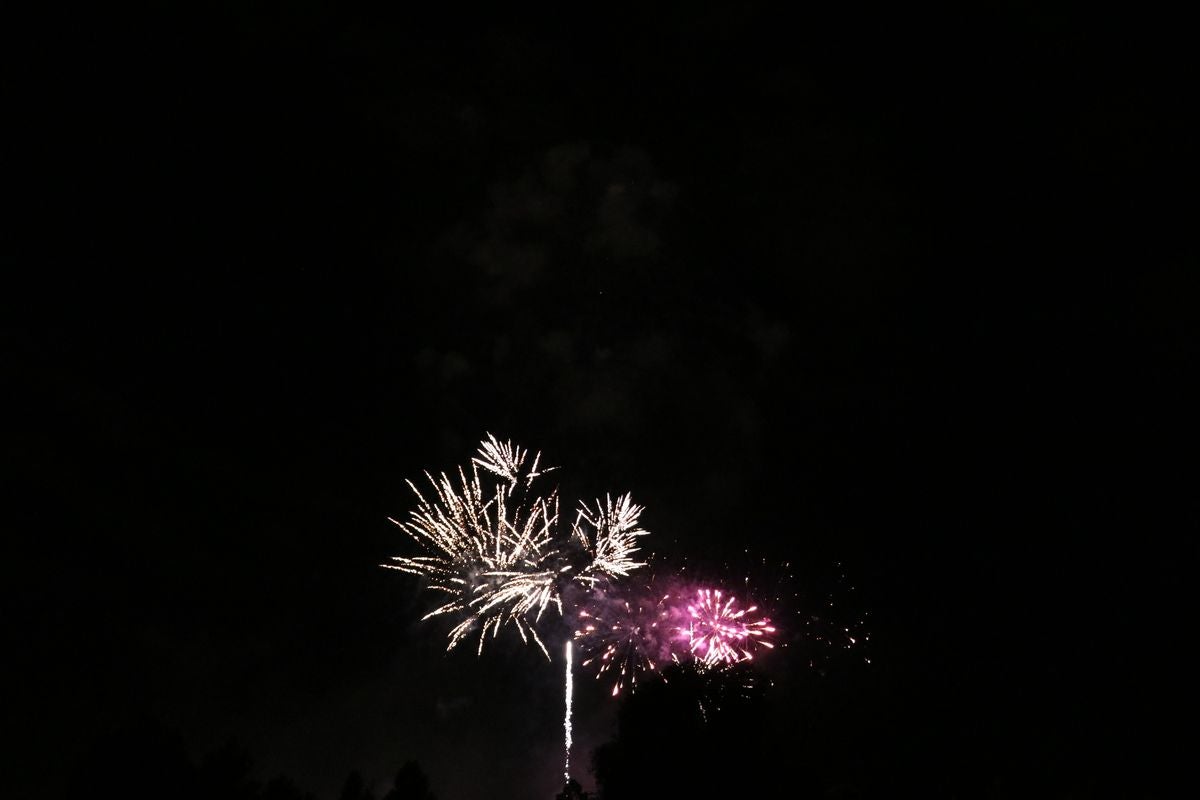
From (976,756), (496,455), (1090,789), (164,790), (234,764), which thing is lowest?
(1090,789)

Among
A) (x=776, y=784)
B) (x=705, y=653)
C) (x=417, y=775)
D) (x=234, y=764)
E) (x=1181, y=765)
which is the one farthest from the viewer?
(x=234, y=764)

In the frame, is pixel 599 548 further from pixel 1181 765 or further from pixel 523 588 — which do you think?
pixel 1181 765

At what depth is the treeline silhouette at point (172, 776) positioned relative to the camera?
2827cm

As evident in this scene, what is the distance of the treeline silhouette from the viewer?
28266 millimetres

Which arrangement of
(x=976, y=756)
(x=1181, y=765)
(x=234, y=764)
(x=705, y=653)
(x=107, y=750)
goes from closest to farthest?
(x=1181, y=765) < (x=976, y=756) < (x=705, y=653) < (x=107, y=750) < (x=234, y=764)

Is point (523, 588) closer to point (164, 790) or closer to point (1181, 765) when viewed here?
point (1181, 765)

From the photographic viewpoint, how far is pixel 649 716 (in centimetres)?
1994

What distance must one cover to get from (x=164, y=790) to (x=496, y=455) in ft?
67.4

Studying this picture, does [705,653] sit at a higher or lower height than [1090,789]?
higher

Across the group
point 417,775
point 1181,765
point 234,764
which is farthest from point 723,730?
point 234,764

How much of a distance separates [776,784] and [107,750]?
25.1m

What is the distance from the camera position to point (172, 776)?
29.9m

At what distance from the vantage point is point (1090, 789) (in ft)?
60.3

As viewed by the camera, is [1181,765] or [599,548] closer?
[1181,765]
